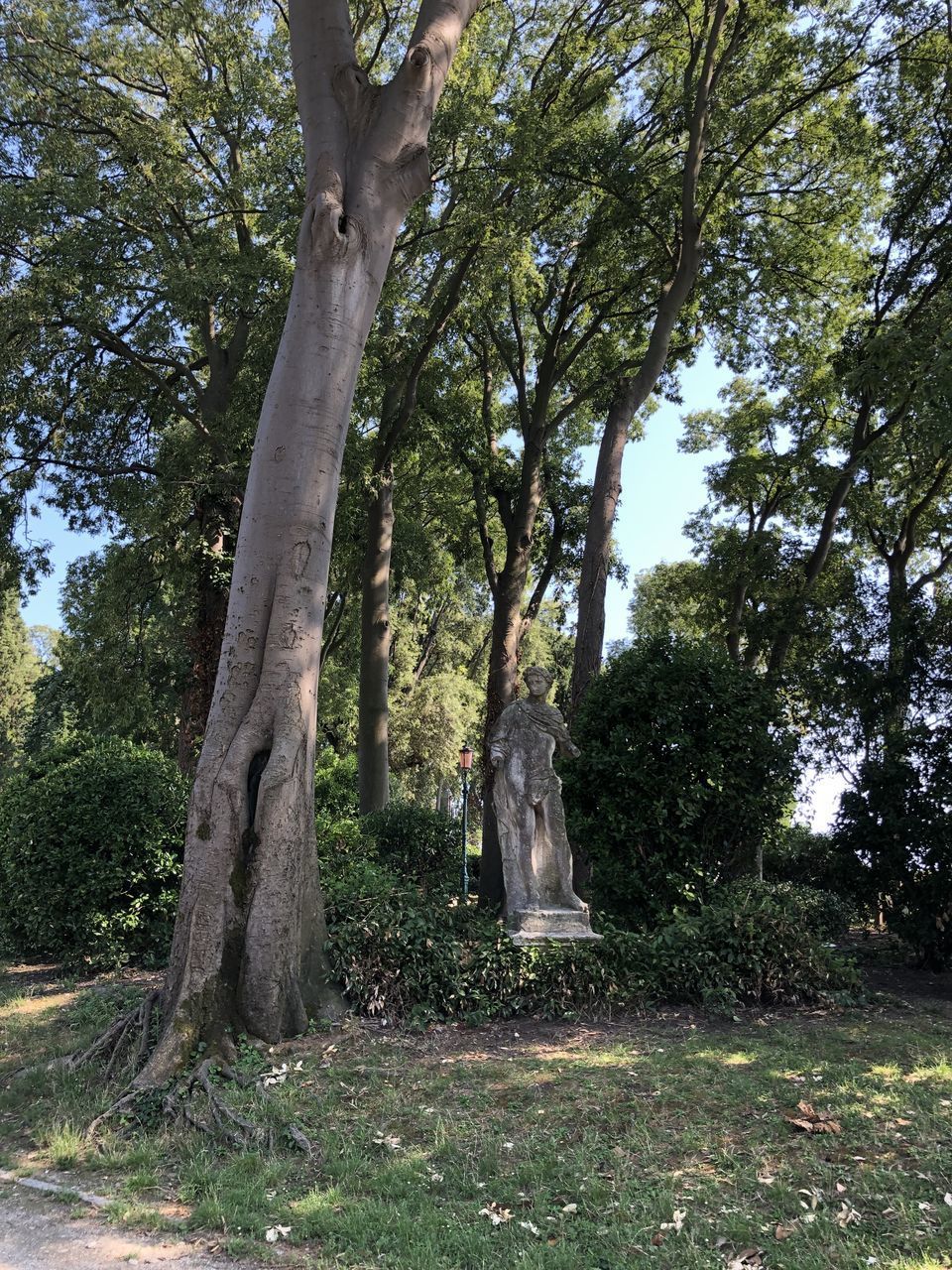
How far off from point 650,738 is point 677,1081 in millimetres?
4528

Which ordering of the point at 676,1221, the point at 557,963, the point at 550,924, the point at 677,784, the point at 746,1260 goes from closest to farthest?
the point at 746,1260 → the point at 676,1221 → the point at 557,963 → the point at 550,924 → the point at 677,784

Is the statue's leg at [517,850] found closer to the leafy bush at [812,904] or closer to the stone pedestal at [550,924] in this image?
the stone pedestal at [550,924]

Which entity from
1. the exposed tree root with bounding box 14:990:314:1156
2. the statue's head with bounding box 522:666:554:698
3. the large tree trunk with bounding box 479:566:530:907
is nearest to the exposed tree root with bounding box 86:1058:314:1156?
the exposed tree root with bounding box 14:990:314:1156

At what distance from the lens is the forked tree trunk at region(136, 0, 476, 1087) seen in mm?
5785

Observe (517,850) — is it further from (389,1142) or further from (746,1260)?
(746,1260)

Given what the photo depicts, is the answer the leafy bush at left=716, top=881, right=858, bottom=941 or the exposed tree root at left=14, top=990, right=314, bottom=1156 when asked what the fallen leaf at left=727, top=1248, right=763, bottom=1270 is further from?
the leafy bush at left=716, top=881, right=858, bottom=941

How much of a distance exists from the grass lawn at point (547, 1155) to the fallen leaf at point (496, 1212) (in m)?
0.01

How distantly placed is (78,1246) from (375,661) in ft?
38.6

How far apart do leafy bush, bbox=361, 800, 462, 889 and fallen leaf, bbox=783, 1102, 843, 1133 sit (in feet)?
28.4

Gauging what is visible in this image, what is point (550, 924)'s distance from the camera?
7.81m

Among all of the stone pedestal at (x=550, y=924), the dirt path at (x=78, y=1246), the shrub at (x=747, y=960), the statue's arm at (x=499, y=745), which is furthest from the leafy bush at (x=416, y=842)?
the dirt path at (x=78, y=1246)

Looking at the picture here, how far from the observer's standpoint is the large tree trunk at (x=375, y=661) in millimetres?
14641

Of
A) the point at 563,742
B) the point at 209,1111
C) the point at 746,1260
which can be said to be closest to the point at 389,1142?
the point at 209,1111

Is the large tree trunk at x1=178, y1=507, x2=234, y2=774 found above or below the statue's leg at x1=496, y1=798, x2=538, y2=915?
above
